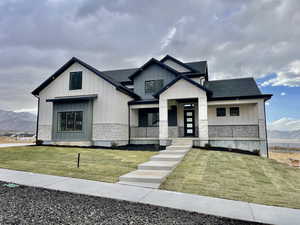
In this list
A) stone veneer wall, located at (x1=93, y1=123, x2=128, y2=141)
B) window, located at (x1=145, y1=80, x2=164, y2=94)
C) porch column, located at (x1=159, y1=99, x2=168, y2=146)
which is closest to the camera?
porch column, located at (x1=159, y1=99, x2=168, y2=146)

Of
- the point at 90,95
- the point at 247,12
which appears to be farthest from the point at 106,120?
the point at 247,12

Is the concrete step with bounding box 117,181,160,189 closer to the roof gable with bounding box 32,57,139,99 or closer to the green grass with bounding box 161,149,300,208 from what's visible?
the green grass with bounding box 161,149,300,208

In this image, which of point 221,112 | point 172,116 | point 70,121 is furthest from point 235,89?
point 70,121

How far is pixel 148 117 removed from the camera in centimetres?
1798

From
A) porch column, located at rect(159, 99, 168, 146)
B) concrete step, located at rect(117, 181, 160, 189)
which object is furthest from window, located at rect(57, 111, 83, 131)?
concrete step, located at rect(117, 181, 160, 189)

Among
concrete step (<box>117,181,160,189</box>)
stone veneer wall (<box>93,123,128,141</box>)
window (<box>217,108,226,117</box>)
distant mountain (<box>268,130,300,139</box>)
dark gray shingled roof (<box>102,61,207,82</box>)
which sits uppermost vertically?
dark gray shingled roof (<box>102,61,207,82</box>)

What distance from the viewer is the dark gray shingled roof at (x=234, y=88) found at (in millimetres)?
15205

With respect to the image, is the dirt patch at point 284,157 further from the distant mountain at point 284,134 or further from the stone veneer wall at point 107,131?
the distant mountain at point 284,134

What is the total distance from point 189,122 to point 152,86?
15.9ft

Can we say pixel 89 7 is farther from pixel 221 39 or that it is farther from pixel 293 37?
pixel 293 37

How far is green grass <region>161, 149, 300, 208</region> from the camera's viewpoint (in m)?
5.09

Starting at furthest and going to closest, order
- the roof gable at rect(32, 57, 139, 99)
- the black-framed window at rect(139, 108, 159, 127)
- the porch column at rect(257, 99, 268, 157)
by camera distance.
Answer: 1. the black-framed window at rect(139, 108, 159, 127)
2. the roof gable at rect(32, 57, 139, 99)
3. the porch column at rect(257, 99, 268, 157)

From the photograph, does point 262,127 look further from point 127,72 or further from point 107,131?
point 127,72

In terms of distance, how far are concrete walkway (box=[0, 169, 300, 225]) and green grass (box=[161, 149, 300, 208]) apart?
50cm
